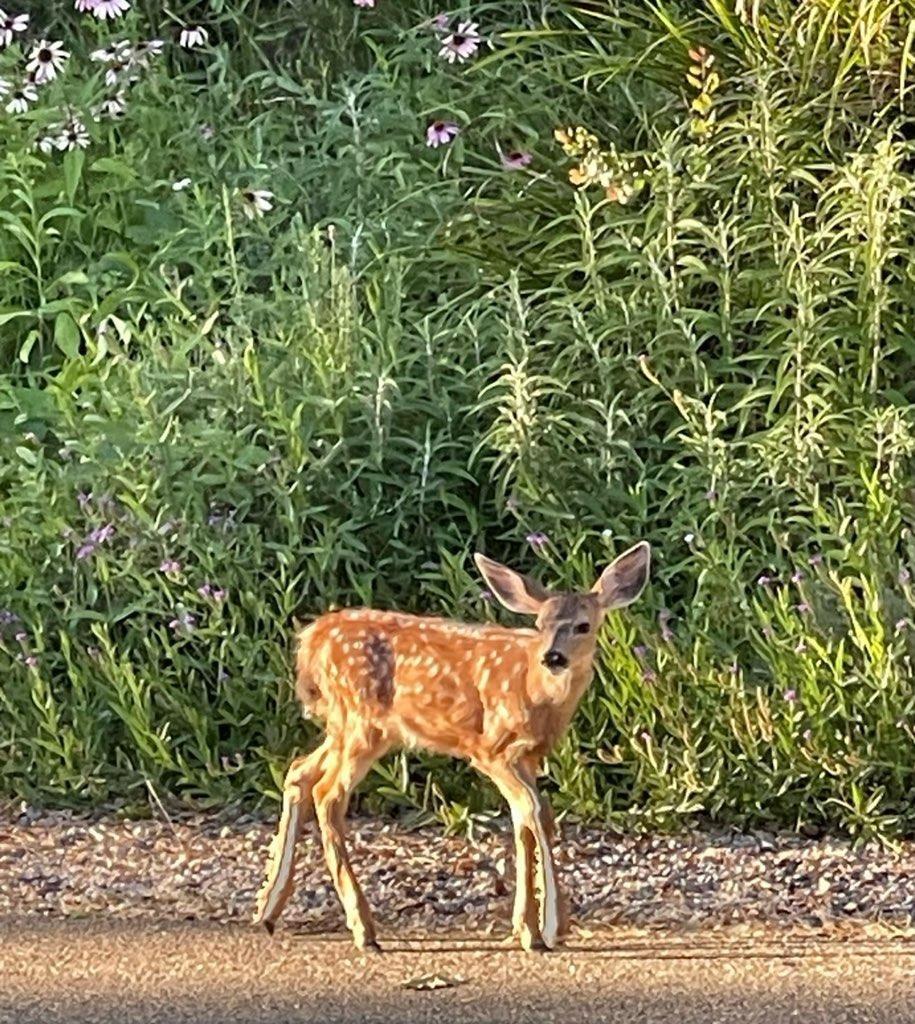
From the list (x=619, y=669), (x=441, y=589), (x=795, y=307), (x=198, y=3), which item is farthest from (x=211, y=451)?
(x=198, y=3)

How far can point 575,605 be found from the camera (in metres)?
4.21

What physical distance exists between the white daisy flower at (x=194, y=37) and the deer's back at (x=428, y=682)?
4.02 metres

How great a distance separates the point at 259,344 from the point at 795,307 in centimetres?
164

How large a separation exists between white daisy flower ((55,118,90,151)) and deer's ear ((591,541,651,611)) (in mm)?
3778

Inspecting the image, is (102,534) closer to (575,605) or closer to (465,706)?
(465,706)

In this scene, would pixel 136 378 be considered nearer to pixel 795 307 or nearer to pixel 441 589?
pixel 441 589

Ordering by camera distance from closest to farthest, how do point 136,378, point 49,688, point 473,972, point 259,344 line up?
point 473,972 < point 49,688 < point 136,378 < point 259,344

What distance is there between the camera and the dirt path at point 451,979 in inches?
160

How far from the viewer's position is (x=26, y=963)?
14.6 feet

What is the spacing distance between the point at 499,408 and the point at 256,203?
1.36m

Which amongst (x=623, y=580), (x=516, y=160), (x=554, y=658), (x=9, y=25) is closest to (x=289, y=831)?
(x=554, y=658)

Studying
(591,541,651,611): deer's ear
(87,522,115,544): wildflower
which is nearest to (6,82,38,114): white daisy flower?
(87,522,115,544): wildflower

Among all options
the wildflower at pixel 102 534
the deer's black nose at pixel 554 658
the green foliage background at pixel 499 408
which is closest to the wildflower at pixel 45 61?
the green foliage background at pixel 499 408

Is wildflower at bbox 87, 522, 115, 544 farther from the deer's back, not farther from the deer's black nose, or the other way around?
the deer's black nose
